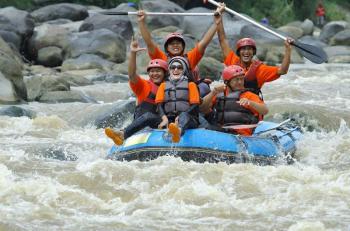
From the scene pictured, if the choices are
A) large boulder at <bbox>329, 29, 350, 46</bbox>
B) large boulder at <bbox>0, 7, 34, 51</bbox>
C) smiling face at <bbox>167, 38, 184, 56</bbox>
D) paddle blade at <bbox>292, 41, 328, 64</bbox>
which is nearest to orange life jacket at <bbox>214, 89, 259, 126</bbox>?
smiling face at <bbox>167, 38, 184, 56</bbox>

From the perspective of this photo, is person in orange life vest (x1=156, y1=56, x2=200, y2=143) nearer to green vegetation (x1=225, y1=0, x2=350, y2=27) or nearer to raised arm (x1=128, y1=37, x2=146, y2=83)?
raised arm (x1=128, y1=37, x2=146, y2=83)

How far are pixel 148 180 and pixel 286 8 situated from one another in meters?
30.4

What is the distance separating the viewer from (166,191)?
7016mm

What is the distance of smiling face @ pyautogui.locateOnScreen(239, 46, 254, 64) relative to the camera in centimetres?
904

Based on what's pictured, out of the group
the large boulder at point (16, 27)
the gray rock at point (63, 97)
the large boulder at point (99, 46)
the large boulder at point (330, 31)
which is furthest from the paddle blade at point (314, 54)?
the large boulder at point (330, 31)

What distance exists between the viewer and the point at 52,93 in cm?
1444

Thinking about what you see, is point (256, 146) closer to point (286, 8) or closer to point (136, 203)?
point (136, 203)

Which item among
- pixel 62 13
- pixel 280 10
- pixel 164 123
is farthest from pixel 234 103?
pixel 280 10

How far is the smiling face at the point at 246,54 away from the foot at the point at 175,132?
1.72m

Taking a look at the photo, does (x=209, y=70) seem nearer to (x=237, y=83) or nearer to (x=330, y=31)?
(x=237, y=83)

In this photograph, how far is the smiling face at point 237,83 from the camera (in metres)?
8.48

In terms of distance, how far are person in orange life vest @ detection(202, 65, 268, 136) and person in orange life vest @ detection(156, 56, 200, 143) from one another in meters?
0.19

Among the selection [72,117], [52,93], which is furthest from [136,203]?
[52,93]

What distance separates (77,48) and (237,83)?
1233 cm
